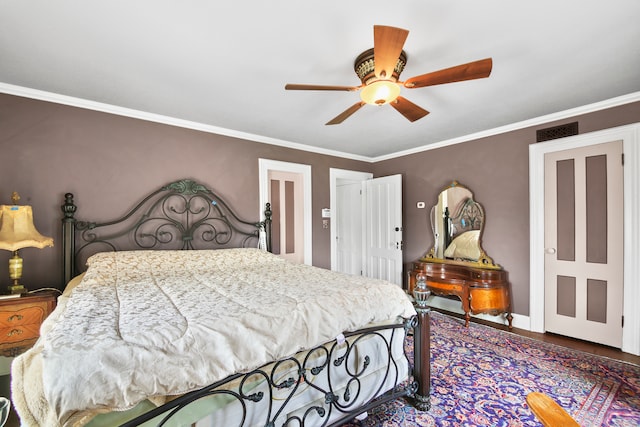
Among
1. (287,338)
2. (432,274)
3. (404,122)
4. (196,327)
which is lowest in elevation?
(432,274)

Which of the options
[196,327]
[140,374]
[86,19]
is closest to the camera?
[140,374]

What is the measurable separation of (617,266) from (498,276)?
3.40 feet

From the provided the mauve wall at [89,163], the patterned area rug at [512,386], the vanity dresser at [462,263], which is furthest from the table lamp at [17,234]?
the vanity dresser at [462,263]

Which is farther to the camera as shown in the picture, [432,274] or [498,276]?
[432,274]

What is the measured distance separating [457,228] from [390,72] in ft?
9.84

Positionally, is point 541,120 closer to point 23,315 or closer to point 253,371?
point 253,371

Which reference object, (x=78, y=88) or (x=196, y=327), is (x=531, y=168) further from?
(x=78, y=88)

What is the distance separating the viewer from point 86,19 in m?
1.67

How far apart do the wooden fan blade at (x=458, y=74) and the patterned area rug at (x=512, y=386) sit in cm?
219

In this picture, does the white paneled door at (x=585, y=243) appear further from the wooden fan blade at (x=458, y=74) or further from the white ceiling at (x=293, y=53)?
the wooden fan blade at (x=458, y=74)

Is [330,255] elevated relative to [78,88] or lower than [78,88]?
lower

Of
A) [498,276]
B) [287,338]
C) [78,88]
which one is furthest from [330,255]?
[78,88]

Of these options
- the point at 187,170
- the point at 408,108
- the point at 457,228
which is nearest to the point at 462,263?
the point at 457,228

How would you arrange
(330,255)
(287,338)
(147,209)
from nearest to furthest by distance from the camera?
(287,338), (147,209), (330,255)
